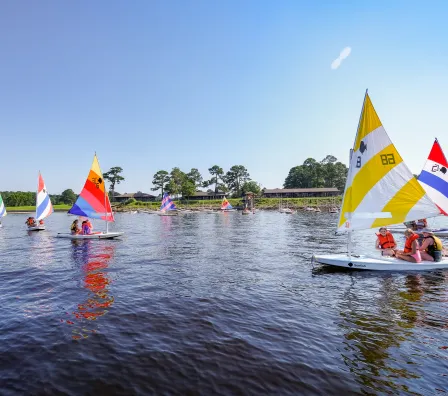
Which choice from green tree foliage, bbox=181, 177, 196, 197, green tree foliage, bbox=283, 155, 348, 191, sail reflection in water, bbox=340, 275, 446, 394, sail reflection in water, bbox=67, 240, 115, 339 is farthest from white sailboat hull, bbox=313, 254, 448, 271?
green tree foliage, bbox=283, 155, 348, 191

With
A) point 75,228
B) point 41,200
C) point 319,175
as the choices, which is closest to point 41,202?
point 41,200

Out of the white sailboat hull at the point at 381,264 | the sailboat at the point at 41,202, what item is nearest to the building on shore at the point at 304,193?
the sailboat at the point at 41,202

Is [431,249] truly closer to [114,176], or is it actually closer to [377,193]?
[377,193]

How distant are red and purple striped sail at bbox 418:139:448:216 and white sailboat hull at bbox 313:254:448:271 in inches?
723

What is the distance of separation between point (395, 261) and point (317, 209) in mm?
103033

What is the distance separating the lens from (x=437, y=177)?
3167 centimetres

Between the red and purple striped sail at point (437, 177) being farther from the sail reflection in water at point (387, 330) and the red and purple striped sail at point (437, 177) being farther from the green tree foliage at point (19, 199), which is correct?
the green tree foliage at point (19, 199)

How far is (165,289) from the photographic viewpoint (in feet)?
47.1

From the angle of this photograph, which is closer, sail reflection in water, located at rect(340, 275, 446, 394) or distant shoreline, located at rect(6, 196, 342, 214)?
sail reflection in water, located at rect(340, 275, 446, 394)

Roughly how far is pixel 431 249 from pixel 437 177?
774 inches

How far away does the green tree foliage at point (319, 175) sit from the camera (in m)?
168

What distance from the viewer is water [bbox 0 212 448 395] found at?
22.9 ft

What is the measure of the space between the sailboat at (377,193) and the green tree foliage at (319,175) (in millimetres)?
156440

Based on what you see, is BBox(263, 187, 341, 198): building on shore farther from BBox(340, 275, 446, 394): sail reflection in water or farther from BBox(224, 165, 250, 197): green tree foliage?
BBox(340, 275, 446, 394): sail reflection in water
